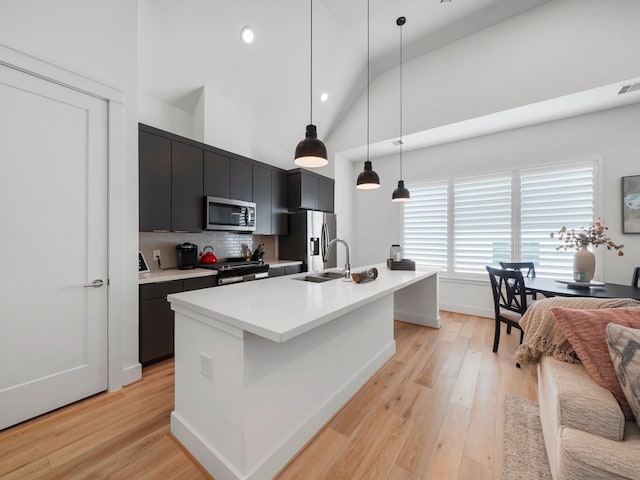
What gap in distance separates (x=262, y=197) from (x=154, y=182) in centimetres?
151

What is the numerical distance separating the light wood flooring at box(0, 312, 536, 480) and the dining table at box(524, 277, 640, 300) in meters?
0.78

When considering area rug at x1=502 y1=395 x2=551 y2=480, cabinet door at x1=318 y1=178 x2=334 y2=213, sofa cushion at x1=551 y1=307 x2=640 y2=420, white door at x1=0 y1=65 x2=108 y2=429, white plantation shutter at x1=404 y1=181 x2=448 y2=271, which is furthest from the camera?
cabinet door at x1=318 y1=178 x2=334 y2=213

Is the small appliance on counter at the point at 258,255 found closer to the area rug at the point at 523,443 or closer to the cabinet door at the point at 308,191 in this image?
the cabinet door at the point at 308,191

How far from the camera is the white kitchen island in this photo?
47.9 inches

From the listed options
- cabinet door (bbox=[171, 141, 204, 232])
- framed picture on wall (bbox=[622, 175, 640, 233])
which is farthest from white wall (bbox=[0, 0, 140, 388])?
framed picture on wall (bbox=[622, 175, 640, 233])

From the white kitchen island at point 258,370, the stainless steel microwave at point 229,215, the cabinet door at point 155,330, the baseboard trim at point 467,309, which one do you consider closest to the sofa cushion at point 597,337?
the white kitchen island at point 258,370

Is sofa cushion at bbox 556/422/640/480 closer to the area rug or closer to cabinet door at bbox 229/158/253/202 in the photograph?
the area rug

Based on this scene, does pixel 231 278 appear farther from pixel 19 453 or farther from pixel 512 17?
pixel 512 17

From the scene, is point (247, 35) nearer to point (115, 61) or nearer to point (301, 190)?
point (115, 61)

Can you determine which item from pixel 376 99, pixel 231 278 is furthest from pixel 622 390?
pixel 376 99

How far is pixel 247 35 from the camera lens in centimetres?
303

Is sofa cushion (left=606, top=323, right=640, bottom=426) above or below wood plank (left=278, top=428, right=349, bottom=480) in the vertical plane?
above

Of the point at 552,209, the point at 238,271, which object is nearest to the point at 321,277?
the point at 238,271

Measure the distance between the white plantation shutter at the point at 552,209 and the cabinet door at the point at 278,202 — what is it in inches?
144
